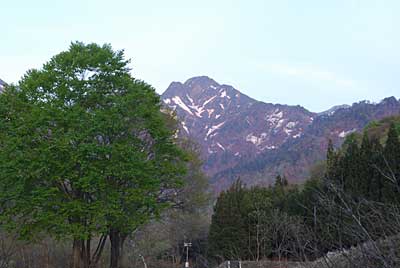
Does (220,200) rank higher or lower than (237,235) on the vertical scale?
higher

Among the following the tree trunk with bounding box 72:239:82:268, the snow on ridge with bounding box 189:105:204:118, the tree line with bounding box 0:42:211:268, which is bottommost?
the tree trunk with bounding box 72:239:82:268

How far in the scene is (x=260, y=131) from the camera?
164 metres

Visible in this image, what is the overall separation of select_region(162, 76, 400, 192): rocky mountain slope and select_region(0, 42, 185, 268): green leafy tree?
191 ft

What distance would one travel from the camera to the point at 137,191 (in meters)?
17.0

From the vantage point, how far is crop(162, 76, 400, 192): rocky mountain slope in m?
93.1

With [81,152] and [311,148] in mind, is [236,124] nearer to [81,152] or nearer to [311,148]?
[311,148]

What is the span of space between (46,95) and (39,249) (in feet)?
22.9

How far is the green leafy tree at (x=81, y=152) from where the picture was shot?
53.4ft

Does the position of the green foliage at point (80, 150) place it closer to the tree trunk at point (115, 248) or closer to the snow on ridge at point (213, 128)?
the tree trunk at point (115, 248)

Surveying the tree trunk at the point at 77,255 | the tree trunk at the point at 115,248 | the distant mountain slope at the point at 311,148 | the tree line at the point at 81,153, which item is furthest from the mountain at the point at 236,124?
the tree trunk at the point at 77,255

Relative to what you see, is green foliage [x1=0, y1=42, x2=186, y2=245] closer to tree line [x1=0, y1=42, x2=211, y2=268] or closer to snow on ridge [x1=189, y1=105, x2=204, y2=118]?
tree line [x1=0, y1=42, x2=211, y2=268]

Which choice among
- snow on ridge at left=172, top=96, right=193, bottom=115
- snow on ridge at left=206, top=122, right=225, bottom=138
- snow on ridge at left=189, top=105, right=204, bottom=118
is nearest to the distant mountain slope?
snow on ridge at left=206, top=122, right=225, bottom=138

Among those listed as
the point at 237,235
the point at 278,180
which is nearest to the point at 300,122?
the point at 278,180

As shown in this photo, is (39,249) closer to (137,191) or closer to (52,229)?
(52,229)
